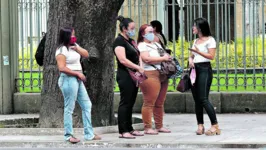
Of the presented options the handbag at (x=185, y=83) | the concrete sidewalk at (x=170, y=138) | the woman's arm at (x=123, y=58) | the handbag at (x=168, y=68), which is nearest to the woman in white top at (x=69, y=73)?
the concrete sidewalk at (x=170, y=138)

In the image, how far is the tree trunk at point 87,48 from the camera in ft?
42.3

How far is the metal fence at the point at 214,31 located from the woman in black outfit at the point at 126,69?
4033 millimetres

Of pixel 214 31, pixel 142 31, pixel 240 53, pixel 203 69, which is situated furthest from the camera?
pixel 214 31

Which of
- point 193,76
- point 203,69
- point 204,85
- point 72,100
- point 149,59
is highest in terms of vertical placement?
point 149,59

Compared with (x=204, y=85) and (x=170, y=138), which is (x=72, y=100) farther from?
(x=204, y=85)

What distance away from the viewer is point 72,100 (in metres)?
11.6

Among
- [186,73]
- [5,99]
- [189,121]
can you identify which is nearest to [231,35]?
[189,121]

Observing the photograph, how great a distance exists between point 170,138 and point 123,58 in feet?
4.61

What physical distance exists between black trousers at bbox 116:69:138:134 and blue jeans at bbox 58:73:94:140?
60 centimetres

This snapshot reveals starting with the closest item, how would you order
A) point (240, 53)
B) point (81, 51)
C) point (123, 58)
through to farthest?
point (81, 51) → point (123, 58) → point (240, 53)

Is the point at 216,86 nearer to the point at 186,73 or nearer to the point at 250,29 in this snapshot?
the point at 250,29

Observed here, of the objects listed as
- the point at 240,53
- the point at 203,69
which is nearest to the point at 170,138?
the point at 203,69

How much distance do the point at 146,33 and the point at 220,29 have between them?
3951 mm

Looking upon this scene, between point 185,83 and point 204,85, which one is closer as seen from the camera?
point 204,85
